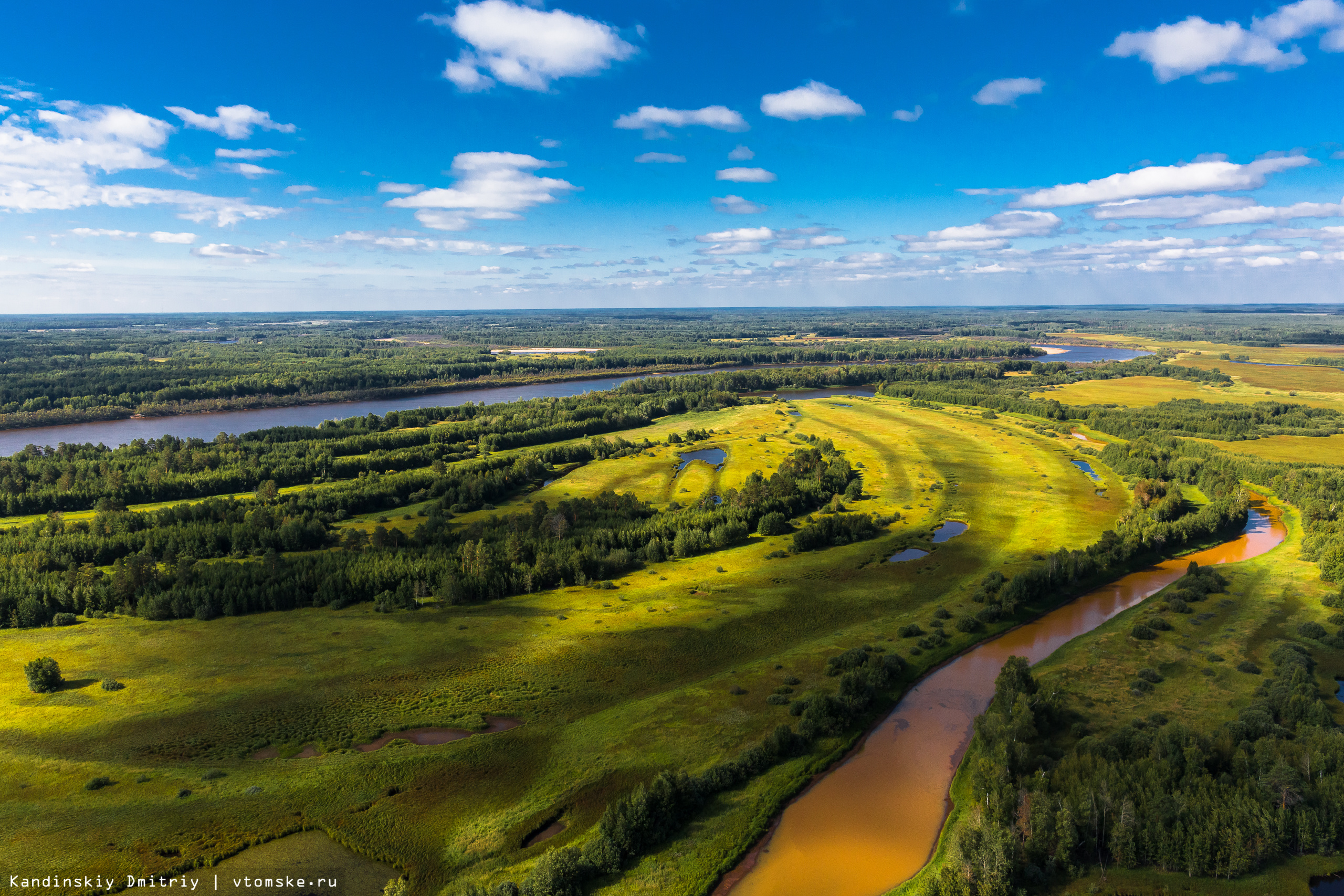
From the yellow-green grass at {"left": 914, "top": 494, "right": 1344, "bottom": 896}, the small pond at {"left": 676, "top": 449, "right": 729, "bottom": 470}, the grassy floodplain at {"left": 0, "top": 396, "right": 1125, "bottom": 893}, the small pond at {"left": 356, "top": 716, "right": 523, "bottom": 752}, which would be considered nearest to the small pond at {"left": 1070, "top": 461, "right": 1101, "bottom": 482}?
the grassy floodplain at {"left": 0, "top": 396, "right": 1125, "bottom": 893}

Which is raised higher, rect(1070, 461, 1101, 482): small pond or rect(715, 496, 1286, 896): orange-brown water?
rect(1070, 461, 1101, 482): small pond

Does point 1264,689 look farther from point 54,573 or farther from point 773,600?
point 54,573

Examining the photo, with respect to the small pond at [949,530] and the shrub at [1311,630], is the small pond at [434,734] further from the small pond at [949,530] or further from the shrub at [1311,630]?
the shrub at [1311,630]

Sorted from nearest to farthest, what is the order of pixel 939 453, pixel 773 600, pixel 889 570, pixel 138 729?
pixel 138 729
pixel 773 600
pixel 889 570
pixel 939 453

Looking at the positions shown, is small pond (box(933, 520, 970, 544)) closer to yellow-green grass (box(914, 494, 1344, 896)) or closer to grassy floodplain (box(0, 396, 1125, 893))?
grassy floodplain (box(0, 396, 1125, 893))

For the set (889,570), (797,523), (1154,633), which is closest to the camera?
(1154,633)

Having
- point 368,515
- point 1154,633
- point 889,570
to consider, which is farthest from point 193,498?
point 1154,633
